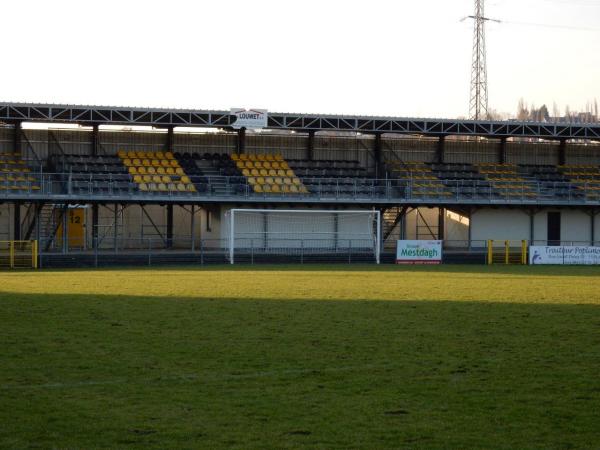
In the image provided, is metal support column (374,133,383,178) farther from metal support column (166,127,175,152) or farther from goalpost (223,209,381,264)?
metal support column (166,127,175,152)

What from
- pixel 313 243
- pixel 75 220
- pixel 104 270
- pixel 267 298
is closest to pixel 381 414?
pixel 267 298

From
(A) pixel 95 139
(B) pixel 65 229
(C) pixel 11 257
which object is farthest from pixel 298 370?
(A) pixel 95 139

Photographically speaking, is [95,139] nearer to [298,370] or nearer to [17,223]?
[17,223]

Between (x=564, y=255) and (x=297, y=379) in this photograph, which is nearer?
(x=297, y=379)

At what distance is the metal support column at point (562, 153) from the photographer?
60.0 m

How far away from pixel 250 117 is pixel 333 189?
18.9ft

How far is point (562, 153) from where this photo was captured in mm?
60125

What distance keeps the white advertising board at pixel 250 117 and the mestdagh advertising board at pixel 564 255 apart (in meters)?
Result: 15.2

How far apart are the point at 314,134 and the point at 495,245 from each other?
1256cm

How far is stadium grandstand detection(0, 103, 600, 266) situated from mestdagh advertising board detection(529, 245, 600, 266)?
3.30 m

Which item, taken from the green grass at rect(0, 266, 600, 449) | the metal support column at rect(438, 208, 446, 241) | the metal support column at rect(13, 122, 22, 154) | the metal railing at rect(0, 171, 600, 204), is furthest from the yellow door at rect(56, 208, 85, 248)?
the green grass at rect(0, 266, 600, 449)

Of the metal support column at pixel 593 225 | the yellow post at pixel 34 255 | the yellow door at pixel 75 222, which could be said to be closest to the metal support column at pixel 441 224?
the metal support column at pixel 593 225

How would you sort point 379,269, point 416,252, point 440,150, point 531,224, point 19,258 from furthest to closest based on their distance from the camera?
point 440,150
point 531,224
point 416,252
point 19,258
point 379,269

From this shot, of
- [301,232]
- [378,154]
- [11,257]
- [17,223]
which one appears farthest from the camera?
[378,154]
